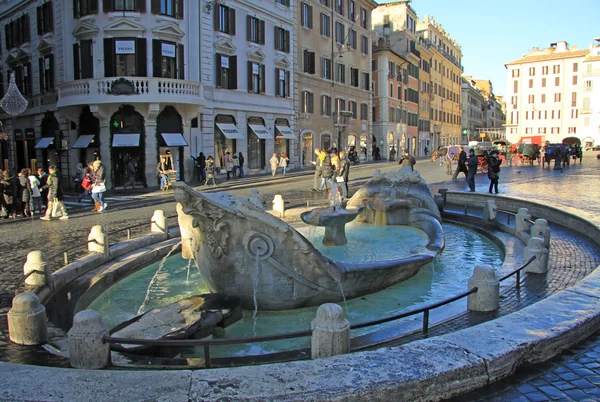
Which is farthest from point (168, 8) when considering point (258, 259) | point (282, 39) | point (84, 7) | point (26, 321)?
point (26, 321)

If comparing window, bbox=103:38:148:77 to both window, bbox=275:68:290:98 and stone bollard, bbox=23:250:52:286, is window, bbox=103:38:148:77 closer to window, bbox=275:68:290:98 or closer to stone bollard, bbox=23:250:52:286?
window, bbox=275:68:290:98

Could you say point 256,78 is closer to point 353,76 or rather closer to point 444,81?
point 353,76

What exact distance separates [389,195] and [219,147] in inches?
717

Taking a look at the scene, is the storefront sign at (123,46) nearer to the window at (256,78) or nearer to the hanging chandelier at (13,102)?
the hanging chandelier at (13,102)

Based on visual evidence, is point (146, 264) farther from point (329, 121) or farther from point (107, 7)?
point (329, 121)

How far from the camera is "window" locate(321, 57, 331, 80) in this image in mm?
39812

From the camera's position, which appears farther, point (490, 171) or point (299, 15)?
point (299, 15)

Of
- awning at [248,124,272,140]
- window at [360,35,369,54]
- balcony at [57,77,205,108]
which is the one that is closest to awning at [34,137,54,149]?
balcony at [57,77,205,108]

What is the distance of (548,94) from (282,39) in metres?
63.4

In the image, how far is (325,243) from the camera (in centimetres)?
1002

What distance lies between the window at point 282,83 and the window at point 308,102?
9.50ft

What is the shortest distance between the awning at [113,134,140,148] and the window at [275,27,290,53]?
12.6 m

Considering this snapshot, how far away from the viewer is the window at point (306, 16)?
36.8 metres

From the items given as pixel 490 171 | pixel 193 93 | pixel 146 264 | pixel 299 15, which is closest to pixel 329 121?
pixel 299 15
